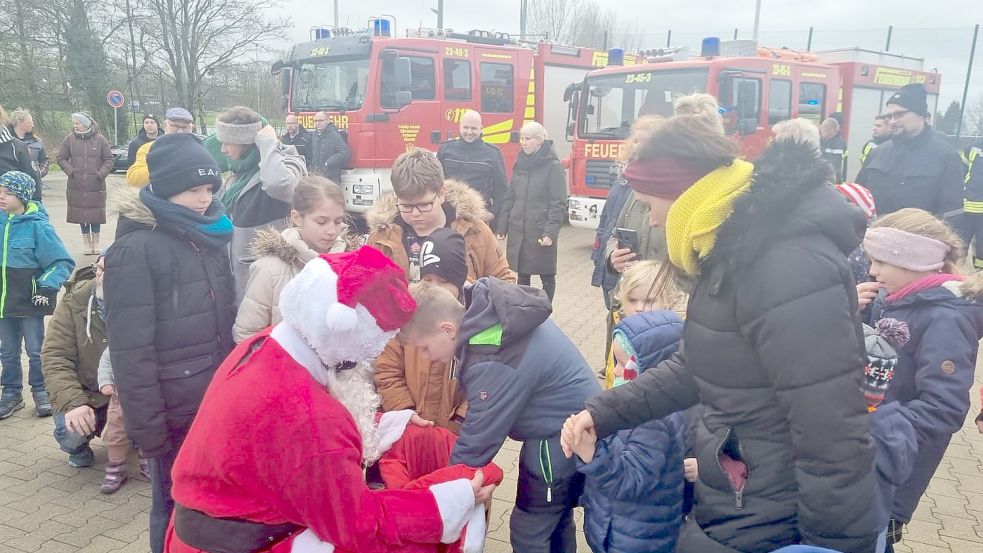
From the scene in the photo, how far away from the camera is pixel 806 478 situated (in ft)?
4.79

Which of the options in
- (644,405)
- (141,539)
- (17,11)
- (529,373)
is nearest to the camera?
(644,405)

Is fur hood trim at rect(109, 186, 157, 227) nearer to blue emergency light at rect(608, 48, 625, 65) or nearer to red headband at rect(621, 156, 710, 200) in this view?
red headband at rect(621, 156, 710, 200)

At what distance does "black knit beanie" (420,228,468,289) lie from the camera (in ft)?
9.88

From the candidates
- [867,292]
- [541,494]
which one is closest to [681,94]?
[867,292]

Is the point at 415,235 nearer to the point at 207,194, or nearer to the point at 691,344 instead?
the point at 207,194

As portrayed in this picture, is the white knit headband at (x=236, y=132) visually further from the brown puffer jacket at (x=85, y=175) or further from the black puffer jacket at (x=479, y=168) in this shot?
the brown puffer jacket at (x=85, y=175)

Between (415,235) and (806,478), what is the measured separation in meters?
2.31

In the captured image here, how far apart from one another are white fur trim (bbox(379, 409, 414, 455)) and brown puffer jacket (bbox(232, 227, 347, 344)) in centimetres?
70

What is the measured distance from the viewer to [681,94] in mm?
9094

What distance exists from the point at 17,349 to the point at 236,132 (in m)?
2.51

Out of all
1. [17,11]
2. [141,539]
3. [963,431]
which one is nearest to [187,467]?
[141,539]

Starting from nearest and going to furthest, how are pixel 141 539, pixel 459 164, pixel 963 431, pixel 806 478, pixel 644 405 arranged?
pixel 806 478 < pixel 644 405 < pixel 141 539 < pixel 963 431 < pixel 459 164

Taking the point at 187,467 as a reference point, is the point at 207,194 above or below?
above

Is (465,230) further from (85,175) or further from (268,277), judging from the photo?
(85,175)
